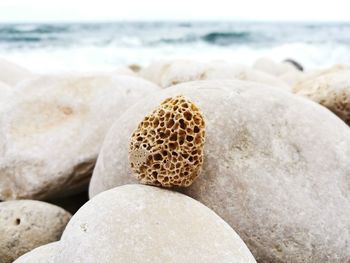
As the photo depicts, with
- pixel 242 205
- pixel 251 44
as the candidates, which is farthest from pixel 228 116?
pixel 251 44

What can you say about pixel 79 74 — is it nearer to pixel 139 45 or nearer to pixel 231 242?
pixel 231 242

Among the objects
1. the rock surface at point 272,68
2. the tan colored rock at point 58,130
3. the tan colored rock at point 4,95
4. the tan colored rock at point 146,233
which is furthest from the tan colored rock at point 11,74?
the rock surface at point 272,68

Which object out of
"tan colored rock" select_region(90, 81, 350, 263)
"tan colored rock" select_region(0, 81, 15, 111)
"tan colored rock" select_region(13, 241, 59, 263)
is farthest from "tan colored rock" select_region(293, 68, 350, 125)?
"tan colored rock" select_region(0, 81, 15, 111)

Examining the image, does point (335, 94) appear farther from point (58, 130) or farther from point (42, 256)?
point (42, 256)

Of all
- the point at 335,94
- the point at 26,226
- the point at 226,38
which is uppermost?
the point at 335,94

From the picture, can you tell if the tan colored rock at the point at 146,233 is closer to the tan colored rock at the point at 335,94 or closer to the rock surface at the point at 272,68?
the tan colored rock at the point at 335,94

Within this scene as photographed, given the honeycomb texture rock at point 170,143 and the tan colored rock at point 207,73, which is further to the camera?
the tan colored rock at point 207,73

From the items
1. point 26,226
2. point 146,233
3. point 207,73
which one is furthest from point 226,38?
point 146,233
